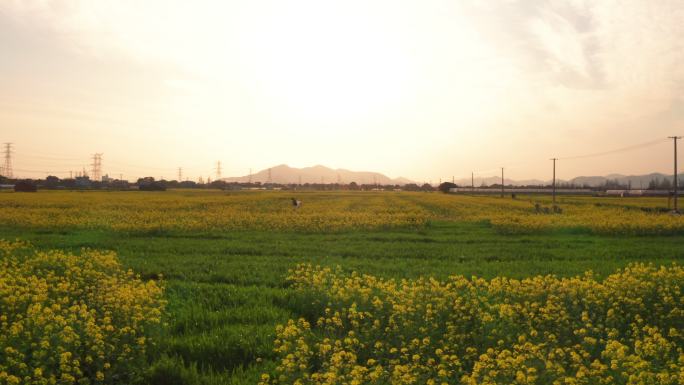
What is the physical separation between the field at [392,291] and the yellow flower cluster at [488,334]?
0.14 ft

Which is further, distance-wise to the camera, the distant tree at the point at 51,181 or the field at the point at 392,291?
the distant tree at the point at 51,181

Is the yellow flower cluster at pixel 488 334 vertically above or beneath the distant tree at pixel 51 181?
beneath

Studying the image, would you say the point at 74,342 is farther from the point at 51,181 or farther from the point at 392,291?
the point at 51,181

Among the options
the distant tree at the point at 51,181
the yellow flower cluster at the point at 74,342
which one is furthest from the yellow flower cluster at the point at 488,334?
the distant tree at the point at 51,181

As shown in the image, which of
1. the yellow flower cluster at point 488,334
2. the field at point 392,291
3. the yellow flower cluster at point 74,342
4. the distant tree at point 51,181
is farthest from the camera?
the distant tree at point 51,181

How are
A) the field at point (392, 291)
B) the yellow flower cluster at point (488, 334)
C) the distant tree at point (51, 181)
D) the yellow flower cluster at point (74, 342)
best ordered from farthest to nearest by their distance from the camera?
the distant tree at point (51, 181)
the field at point (392, 291)
the yellow flower cluster at point (488, 334)
the yellow flower cluster at point (74, 342)

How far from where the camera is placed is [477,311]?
873cm

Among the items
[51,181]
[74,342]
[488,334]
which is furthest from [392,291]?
[51,181]

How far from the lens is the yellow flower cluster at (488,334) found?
5836 millimetres

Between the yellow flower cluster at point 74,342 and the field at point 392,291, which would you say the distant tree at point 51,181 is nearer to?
the field at point 392,291

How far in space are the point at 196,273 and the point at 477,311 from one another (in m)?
8.66

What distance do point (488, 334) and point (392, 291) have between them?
202cm

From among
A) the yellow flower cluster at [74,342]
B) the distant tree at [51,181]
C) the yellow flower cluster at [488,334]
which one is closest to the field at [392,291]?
the yellow flower cluster at [488,334]

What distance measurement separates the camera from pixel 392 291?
895cm
